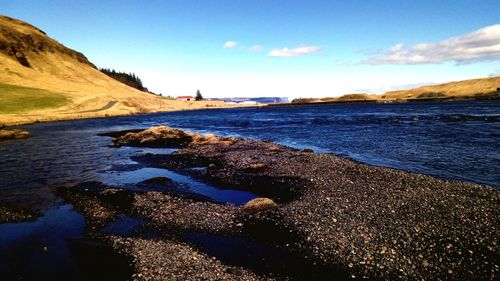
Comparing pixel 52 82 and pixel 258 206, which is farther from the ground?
pixel 52 82

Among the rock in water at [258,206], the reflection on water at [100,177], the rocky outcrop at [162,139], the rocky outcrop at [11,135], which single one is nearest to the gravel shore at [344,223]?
the rock in water at [258,206]

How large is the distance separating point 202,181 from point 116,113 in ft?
340

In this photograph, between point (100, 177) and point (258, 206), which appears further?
point (100, 177)

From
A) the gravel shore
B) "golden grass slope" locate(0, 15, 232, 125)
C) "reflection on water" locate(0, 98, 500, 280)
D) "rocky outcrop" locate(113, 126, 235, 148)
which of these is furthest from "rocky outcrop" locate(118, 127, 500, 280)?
"golden grass slope" locate(0, 15, 232, 125)

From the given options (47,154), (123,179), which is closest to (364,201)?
(123,179)

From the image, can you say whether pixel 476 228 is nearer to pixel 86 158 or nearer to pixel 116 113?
pixel 86 158

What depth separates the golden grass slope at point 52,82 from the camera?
93875 mm

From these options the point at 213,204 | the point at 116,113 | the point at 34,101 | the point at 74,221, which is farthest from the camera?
the point at 116,113

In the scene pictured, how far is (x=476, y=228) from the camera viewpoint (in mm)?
15367

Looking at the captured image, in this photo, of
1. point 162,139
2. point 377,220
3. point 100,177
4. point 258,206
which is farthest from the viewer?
point 162,139

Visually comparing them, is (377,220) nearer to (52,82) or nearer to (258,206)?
(258,206)

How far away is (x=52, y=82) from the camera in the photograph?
131 metres

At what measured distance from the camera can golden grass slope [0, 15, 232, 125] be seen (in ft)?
308

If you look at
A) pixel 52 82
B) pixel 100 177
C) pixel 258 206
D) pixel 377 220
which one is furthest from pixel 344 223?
pixel 52 82
